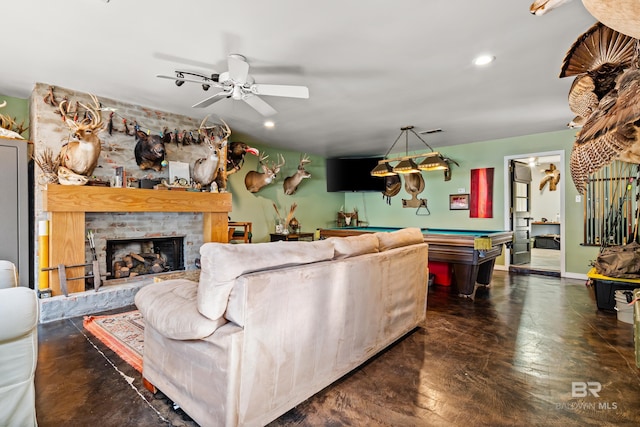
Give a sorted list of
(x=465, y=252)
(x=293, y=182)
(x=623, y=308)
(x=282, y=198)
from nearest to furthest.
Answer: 1. (x=623, y=308)
2. (x=465, y=252)
3. (x=293, y=182)
4. (x=282, y=198)

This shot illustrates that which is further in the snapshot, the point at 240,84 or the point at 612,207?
the point at 612,207

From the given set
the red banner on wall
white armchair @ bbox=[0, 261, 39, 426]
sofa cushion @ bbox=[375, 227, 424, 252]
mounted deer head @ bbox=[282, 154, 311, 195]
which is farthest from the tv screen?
white armchair @ bbox=[0, 261, 39, 426]

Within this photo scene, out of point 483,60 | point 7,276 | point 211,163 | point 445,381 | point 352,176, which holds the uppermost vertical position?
point 483,60

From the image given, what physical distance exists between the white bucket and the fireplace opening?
5.39m

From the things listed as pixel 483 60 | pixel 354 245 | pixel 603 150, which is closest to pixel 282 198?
Answer: pixel 483 60

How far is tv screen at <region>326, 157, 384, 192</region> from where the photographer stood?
762 centimetres

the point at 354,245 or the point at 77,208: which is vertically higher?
the point at 77,208

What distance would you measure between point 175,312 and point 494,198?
6.26 m

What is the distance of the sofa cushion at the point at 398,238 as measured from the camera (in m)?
2.59

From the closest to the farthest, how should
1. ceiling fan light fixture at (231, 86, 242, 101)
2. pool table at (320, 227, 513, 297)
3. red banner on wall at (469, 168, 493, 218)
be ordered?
ceiling fan light fixture at (231, 86, 242, 101) → pool table at (320, 227, 513, 297) → red banner on wall at (469, 168, 493, 218)

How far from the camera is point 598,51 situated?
42.1 inches

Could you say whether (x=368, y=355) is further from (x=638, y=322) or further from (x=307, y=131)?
(x=307, y=131)

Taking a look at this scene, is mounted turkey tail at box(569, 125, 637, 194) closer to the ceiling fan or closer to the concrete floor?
the concrete floor

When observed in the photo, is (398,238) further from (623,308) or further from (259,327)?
(623,308)
